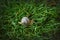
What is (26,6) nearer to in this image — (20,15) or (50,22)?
(20,15)

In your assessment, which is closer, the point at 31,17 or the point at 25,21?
the point at 25,21

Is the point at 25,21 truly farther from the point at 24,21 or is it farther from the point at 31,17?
the point at 31,17

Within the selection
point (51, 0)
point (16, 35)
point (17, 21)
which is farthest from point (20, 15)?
point (51, 0)

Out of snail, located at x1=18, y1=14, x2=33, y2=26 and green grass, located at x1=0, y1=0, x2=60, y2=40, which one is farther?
snail, located at x1=18, y1=14, x2=33, y2=26

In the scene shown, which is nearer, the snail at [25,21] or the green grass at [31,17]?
the green grass at [31,17]

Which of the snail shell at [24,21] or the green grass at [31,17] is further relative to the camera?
the snail shell at [24,21]

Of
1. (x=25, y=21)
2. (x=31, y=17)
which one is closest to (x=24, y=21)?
(x=25, y=21)

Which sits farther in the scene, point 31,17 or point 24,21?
point 31,17

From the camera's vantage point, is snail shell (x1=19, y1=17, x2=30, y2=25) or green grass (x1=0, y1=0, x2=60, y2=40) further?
snail shell (x1=19, y1=17, x2=30, y2=25)
